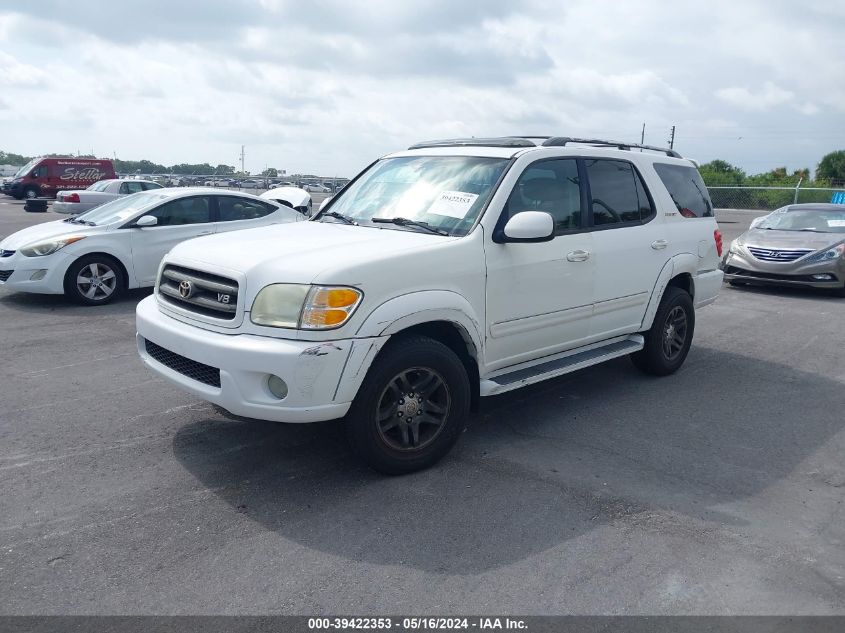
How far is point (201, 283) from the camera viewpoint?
4230 millimetres

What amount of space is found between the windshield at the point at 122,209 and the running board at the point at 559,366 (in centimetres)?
667

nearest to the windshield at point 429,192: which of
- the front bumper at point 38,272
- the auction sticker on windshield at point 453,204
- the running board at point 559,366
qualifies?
the auction sticker on windshield at point 453,204

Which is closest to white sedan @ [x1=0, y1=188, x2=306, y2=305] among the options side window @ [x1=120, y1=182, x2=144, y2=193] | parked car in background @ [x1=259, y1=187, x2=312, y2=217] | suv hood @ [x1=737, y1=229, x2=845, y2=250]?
parked car in background @ [x1=259, y1=187, x2=312, y2=217]

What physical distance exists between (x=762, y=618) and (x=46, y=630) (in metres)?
2.89

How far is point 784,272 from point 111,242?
9660 mm

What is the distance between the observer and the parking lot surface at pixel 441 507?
3139 millimetres

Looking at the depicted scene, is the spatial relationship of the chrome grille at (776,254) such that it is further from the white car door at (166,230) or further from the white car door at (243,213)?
the white car door at (166,230)

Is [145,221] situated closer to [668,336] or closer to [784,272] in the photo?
[668,336]

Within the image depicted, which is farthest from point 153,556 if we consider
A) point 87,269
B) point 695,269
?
point 87,269

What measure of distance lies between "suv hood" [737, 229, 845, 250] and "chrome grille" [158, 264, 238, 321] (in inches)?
384

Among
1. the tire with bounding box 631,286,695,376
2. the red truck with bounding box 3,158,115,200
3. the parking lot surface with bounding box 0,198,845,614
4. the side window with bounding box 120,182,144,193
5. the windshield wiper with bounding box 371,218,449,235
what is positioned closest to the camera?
the parking lot surface with bounding box 0,198,845,614

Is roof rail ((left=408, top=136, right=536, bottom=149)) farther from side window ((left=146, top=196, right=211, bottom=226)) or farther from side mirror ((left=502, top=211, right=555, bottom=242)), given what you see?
side window ((left=146, top=196, right=211, bottom=226))

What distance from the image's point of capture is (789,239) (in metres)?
11.5

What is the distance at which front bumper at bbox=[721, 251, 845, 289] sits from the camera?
10.8 meters
